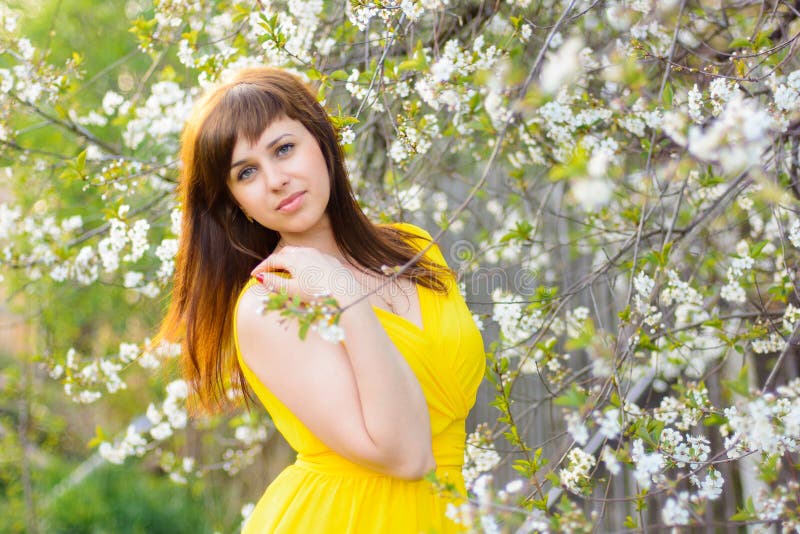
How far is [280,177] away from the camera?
172 centimetres

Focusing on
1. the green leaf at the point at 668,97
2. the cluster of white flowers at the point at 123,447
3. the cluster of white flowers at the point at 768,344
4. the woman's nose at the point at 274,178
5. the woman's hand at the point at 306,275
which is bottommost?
the cluster of white flowers at the point at 123,447

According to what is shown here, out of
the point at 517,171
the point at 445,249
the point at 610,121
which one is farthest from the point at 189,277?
the point at 445,249

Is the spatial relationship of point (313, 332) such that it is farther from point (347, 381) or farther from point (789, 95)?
point (789, 95)

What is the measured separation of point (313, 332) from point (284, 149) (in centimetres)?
45

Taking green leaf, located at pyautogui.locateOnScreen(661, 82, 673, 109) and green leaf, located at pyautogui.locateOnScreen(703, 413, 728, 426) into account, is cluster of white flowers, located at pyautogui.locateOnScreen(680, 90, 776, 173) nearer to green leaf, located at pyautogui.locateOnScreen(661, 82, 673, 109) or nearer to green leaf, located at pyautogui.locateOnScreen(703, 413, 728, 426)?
green leaf, located at pyautogui.locateOnScreen(661, 82, 673, 109)

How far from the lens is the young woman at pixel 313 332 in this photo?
153cm

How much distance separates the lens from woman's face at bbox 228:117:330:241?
5.69 feet

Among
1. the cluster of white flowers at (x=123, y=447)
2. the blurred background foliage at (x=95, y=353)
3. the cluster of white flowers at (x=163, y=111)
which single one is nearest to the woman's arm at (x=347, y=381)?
the cluster of white flowers at (x=163, y=111)

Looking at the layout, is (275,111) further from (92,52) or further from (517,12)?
(92,52)

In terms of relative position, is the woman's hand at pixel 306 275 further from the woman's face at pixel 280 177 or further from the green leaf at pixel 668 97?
the green leaf at pixel 668 97

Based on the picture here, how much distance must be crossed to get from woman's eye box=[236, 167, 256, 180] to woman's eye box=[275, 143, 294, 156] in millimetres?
67

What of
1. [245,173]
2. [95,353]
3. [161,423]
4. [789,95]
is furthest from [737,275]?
[95,353]

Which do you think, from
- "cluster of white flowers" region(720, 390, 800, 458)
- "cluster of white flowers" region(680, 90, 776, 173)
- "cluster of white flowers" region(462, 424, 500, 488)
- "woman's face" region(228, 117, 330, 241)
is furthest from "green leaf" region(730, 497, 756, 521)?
"woman's face" region(228, 117, 330, 241)

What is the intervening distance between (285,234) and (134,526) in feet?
9.51
